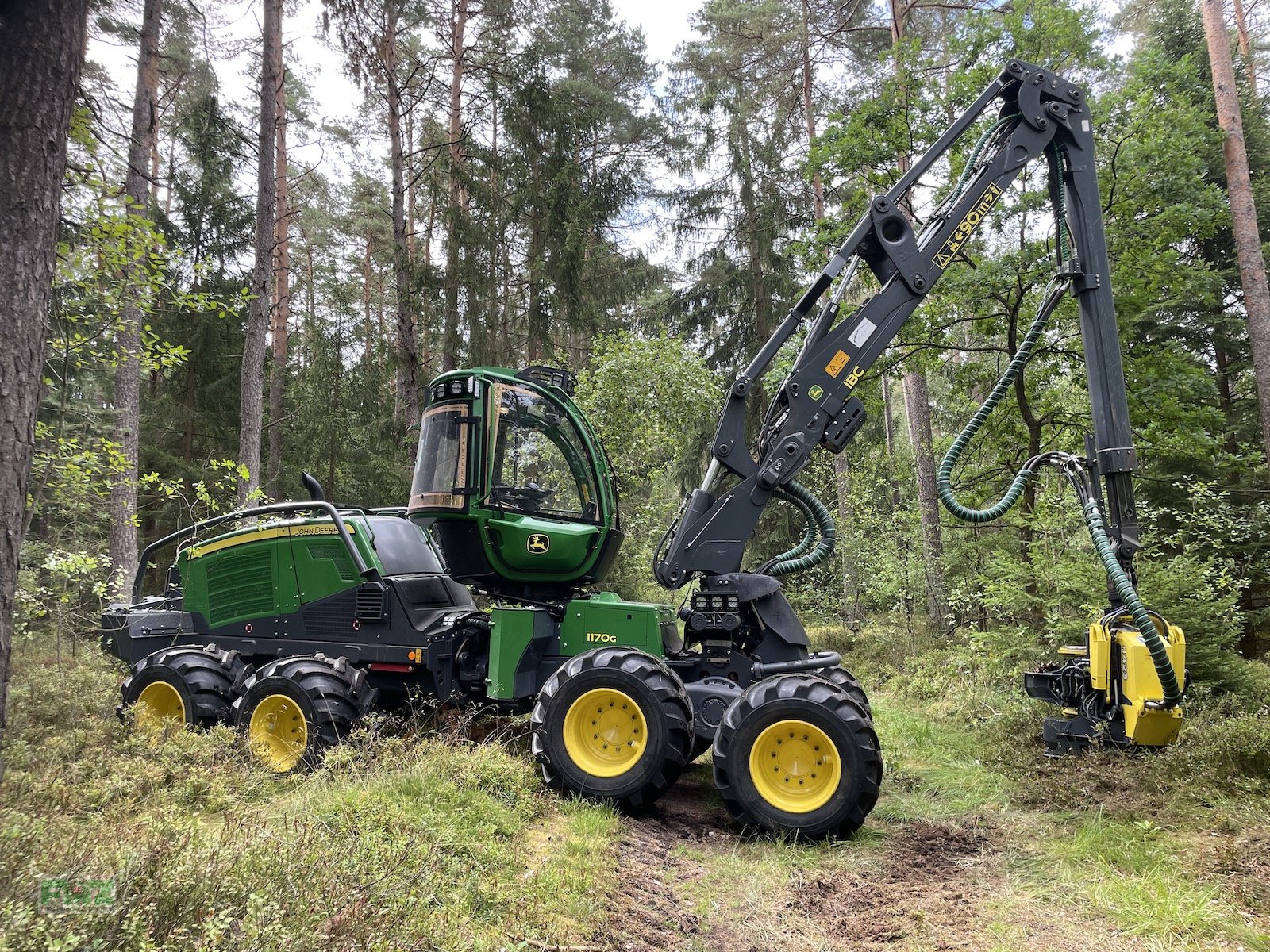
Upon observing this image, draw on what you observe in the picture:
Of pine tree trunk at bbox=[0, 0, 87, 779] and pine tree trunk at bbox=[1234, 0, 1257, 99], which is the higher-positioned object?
pine tree trunk at bbox=[1234, 0, 1257, 99]

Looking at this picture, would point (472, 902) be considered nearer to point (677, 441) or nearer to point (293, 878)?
point (293, 878)

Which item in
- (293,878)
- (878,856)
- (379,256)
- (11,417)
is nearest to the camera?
(11,417)

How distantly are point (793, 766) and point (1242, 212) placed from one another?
9.21 meters

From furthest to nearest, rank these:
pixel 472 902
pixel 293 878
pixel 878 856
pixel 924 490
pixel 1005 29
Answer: pixel 924 490
pixel 1005 29
pixel 878 856
pixel 472 902
pixel 293 878

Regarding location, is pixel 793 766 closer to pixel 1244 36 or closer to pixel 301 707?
pixel 301 707

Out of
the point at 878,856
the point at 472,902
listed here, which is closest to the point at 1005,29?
the point at 878,856

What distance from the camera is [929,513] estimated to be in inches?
464

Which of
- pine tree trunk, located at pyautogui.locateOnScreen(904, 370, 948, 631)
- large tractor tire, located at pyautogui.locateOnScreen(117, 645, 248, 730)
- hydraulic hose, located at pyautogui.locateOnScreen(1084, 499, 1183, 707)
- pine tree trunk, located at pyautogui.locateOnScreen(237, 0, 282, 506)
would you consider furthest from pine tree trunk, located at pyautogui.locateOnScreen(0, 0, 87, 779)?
pine tree trunk, located at pyautogui.locateOnScreen(904, 370, 948, 631)

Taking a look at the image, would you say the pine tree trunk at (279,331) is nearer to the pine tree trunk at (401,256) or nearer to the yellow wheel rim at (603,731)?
the pine tree trunk at (401,256)

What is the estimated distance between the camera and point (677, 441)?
1295cm

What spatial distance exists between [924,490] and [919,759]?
6.72 metres

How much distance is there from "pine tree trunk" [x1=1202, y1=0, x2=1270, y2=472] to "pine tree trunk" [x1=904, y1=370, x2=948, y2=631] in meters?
3.80

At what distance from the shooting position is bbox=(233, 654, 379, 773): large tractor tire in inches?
207

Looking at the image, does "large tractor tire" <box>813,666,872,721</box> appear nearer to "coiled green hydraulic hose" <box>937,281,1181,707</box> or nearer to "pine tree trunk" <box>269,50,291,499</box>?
"coiled green hydraulic hose" <box>937,281,1181,707</box>
